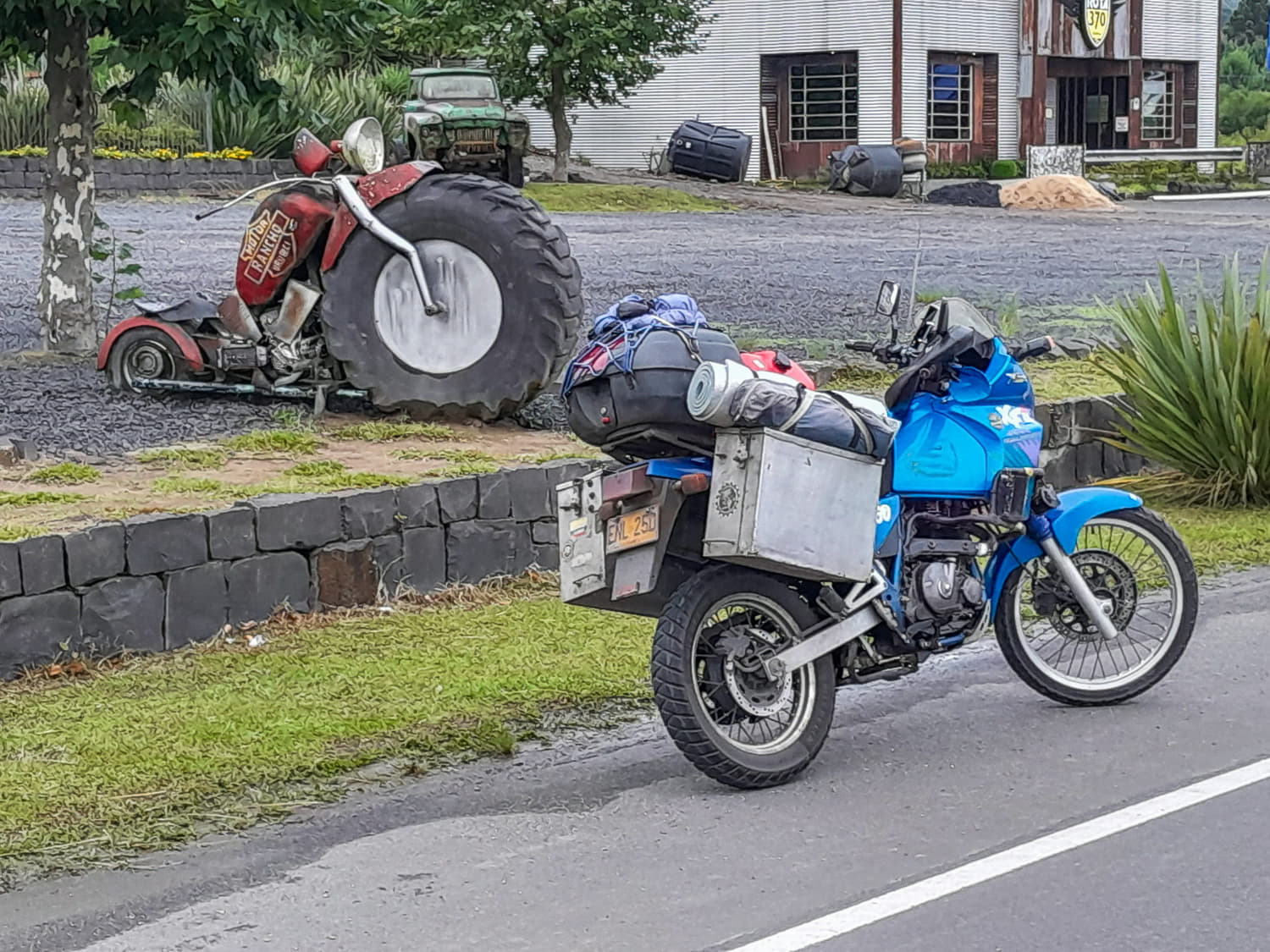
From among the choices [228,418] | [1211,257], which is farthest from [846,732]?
[1211,257]

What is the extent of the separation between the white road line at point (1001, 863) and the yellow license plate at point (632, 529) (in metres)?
1.41

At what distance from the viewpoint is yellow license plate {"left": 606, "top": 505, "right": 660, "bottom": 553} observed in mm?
5969

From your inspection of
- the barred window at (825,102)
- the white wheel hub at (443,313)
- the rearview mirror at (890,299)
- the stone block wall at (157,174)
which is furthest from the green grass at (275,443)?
the barred window at (825,102)

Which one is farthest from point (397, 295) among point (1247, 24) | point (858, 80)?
point (1247, 24)

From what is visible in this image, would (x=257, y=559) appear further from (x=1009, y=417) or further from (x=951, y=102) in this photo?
(x=951, y=102)

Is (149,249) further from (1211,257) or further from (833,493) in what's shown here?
(833,493)

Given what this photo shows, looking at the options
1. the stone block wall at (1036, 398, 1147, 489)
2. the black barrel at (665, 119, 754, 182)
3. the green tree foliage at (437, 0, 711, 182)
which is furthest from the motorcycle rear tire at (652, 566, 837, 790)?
the black barrel at (665, 119, 754, 182)

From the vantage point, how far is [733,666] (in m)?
6.00

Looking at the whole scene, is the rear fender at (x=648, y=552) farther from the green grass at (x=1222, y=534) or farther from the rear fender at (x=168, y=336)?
the rear fender at (x=168, y=336)

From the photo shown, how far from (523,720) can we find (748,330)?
7.92 m

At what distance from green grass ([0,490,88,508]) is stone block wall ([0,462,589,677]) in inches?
34.5

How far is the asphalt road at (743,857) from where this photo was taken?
188 inches

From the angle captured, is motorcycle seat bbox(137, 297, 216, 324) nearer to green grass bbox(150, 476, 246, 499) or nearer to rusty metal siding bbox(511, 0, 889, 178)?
green grass bbox(150, 476, 246, 499)

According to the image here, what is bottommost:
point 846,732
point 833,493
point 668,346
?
point 846,732
